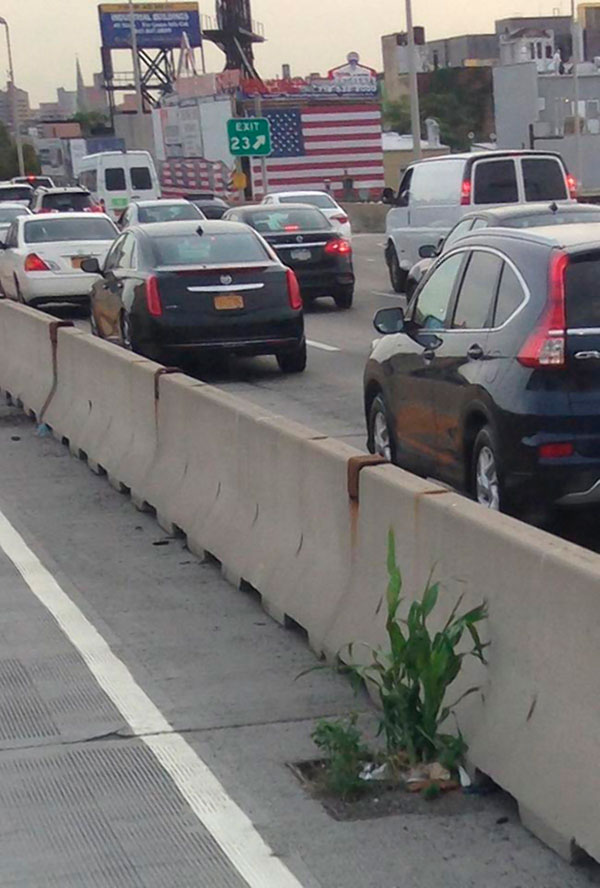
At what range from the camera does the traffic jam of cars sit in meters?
9.30

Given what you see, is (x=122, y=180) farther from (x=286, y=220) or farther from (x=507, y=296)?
(x=507, y=296)

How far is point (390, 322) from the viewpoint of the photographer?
36.0ft

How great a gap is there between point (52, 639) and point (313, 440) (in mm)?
1552

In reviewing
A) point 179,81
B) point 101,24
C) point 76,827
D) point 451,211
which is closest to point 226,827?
point 76,827

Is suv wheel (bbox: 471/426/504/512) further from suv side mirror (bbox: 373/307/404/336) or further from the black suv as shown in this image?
suv side mirror (bbox: 373/307/404/336)

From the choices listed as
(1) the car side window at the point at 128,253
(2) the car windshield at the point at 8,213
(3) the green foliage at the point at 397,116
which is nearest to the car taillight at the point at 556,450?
(1) the car side window at the point at 128,253

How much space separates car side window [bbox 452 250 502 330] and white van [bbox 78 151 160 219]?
138ft

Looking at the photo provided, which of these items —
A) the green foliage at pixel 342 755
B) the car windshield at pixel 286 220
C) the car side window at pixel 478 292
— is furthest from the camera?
the car windshield at pixel 286 220

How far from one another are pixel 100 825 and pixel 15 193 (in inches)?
1988

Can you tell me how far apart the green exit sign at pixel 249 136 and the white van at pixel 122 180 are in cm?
301

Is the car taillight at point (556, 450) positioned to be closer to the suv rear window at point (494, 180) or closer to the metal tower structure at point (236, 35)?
the suv rear window at point (494, 180)

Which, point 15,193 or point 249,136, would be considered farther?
point 15,193

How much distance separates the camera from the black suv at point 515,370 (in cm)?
923

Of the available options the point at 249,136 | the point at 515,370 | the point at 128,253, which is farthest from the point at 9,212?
the point at 515,370
